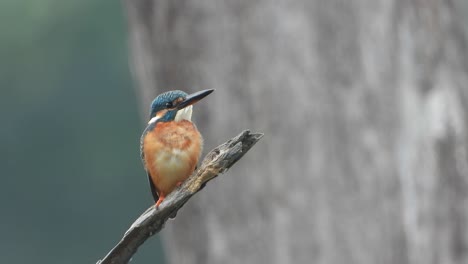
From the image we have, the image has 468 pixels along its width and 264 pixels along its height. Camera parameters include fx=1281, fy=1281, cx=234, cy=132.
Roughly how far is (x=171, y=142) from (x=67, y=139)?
19566mm

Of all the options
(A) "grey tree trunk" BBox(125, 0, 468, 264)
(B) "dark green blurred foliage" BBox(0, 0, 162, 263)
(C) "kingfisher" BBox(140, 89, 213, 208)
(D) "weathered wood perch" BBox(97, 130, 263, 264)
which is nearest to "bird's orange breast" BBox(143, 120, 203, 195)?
(C) "kingfisher" BBox(140, 89, 213, 208)

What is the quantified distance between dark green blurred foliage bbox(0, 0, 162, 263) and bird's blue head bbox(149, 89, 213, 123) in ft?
60.1

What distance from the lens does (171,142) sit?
321 cm

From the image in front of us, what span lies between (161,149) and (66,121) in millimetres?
19515

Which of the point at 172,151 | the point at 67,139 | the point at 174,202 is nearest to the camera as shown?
the point at 174,202

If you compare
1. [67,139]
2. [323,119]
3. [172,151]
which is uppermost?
[172,151]

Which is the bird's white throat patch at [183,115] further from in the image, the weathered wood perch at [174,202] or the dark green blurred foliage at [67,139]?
the dark green blurred foliage at [67,139]

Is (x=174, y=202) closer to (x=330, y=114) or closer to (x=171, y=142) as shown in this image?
(x=171, y=142)

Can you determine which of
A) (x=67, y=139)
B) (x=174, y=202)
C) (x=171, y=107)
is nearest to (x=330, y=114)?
(x=171, y=107)

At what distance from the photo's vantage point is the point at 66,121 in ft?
74.0

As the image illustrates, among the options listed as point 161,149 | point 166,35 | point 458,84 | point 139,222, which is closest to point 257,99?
→ point 166,35

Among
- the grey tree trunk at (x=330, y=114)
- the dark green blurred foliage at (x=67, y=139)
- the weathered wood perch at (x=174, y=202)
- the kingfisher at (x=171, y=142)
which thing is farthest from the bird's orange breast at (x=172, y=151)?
the dark green blurred foliage at (x=67, y=139)

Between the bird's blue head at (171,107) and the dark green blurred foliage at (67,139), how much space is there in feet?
60.1

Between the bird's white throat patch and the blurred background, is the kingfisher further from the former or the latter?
the blurred background
